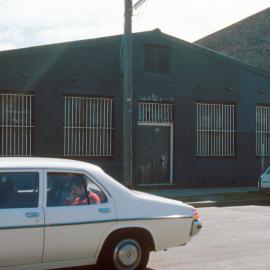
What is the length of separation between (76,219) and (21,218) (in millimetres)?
657

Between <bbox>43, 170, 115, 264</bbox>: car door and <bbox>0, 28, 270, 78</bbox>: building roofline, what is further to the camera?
<bbox>0, 28, 270, 78</bbox>: building roofline

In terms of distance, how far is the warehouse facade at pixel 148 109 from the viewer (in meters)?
17.7

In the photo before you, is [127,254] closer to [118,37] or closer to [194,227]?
[194,227]

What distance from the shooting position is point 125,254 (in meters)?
7.07

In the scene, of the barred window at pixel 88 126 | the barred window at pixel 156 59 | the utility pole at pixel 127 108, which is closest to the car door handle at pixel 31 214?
the utility pole at pixel 127 108

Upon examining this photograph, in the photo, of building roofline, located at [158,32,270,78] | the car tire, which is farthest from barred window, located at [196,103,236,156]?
the car tire

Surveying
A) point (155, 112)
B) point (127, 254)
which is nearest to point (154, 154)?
point (155, 112)

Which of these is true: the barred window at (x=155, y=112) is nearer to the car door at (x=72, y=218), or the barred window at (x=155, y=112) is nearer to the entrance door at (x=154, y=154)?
the entrance door at (x=154, y=154)

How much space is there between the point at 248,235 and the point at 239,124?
11.4 m

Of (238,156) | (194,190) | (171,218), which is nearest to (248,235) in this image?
(171,218)

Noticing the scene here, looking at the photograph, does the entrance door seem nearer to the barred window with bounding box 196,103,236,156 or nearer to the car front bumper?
the barred window with bounding box 196,103,236,156

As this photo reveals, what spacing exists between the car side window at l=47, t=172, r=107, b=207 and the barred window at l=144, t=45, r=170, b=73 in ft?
42.8

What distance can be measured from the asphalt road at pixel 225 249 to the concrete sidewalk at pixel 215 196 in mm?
3336

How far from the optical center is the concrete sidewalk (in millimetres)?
16938
